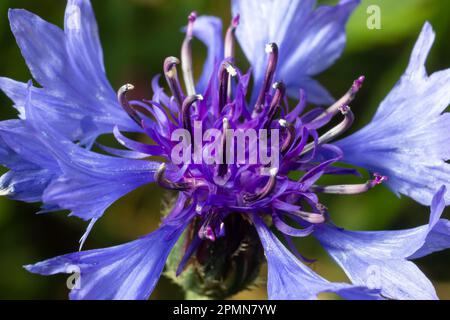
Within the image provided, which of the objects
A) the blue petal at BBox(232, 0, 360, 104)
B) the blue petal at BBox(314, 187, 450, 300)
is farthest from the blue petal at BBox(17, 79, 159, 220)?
the blue petal at BBox(232, 0, 360, 104)

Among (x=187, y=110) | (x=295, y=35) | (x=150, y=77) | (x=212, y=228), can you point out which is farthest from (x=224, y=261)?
(x=150, y=77)

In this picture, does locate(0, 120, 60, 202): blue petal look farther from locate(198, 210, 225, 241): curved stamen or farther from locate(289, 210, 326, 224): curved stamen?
locate(289, 210, 326, 224): curved stamen

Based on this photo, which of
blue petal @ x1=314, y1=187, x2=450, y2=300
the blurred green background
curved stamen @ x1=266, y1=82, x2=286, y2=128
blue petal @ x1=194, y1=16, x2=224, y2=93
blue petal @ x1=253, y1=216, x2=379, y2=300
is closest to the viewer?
blue petal @ x1=253, y1=216, x2=379, y2=300

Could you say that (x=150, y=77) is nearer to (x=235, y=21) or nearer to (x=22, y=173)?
(x=235, y=21)

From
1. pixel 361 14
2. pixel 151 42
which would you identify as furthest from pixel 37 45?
pixel 361 14

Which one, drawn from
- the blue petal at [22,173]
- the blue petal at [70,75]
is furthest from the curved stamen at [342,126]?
the blue petal at [22,173]

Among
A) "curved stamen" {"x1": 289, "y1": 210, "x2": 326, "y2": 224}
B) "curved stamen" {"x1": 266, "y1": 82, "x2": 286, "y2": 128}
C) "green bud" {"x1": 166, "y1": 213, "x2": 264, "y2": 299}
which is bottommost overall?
"green bud" {"x1": 166, "y1": 213, "x2": 264, "y2": 299}
